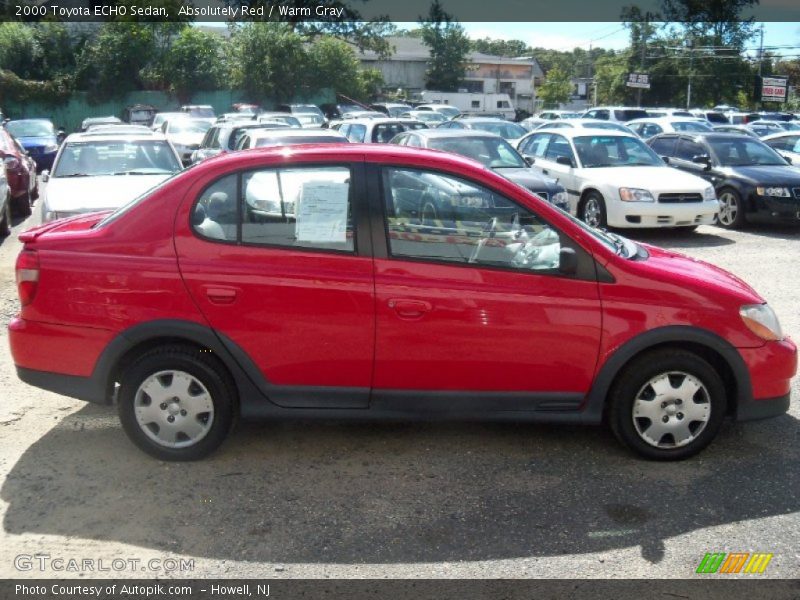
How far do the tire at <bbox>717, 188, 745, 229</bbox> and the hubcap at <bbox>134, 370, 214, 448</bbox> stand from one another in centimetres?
1076

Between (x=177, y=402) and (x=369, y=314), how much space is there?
118cm

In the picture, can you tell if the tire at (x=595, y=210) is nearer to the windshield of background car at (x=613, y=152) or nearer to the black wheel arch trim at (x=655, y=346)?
the windshield of background car at (x=613, y=152)

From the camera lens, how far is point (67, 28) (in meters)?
46.2

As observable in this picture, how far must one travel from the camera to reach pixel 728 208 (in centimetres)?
1362

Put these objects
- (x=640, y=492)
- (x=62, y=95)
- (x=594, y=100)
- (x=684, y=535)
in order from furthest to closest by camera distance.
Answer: (x=594, y=100), (x=62, y=95), (x=640, y=492), (x=684, y=535)

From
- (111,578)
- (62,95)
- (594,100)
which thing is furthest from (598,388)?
(594,100)

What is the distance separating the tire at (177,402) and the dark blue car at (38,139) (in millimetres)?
19823

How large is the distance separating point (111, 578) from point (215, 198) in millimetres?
2044

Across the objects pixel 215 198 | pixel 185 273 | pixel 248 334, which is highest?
pixel 215 198

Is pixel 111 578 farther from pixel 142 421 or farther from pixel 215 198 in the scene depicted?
pixel 215 198

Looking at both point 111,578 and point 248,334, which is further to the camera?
point 248,334

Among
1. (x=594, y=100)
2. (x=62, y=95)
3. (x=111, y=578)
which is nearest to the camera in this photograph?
(x=111, y=578)

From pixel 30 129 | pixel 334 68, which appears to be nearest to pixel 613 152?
pixel 30 129

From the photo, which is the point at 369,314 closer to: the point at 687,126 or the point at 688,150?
the point at 688,150
